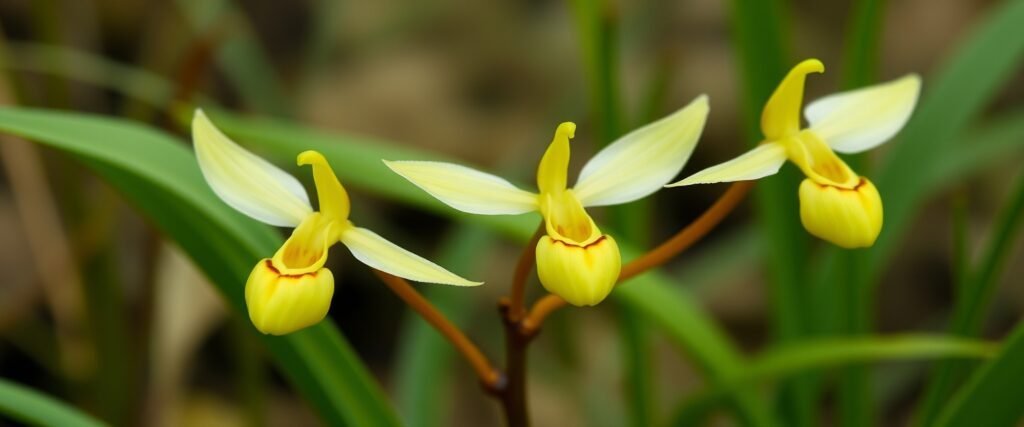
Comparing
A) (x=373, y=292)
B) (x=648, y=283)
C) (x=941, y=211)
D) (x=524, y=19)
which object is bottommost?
(x=648, y=283)

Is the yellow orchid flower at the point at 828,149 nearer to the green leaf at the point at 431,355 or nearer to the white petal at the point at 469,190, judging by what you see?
the white petal at the point at 469,190

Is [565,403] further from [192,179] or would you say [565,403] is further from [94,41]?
[192,179]

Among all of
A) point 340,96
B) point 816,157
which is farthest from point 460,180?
point 340,96

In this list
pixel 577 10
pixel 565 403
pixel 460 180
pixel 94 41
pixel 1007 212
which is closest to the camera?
pixel 460 180

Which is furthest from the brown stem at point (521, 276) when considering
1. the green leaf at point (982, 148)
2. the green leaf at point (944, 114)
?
the green leaf at point (982, 148)

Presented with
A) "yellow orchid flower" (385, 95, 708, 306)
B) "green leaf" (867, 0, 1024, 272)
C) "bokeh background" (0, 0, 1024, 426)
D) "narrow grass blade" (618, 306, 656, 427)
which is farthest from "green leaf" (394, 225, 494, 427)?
"yellow orchid flower" (385, 95, 708, 306)

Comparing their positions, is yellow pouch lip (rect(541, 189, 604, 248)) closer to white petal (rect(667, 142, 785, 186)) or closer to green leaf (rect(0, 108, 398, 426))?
white petal (rect(667, 142, 785, 186))
